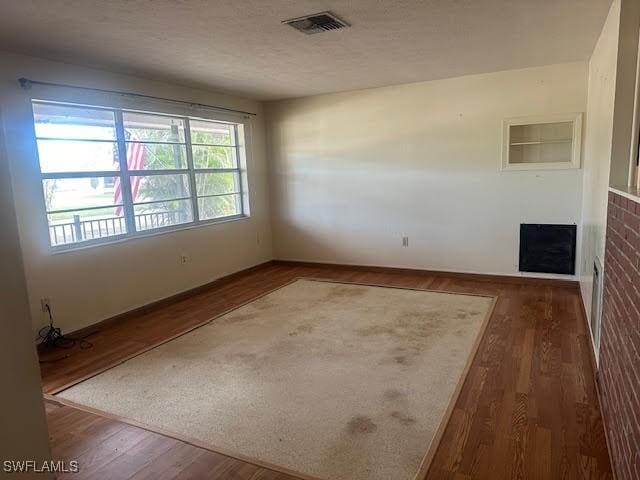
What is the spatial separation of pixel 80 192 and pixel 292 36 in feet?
7.43

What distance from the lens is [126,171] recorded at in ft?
13.4

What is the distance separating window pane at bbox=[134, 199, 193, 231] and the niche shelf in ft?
Answer: 11.8

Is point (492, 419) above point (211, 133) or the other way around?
the other way around

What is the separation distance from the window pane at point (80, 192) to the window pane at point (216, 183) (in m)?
1.14

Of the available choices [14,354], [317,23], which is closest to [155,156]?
[317,23]

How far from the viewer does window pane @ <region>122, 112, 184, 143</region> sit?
13.6ft

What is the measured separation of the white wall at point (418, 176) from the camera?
454 centimetres

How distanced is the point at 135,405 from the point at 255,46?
266 centimetres

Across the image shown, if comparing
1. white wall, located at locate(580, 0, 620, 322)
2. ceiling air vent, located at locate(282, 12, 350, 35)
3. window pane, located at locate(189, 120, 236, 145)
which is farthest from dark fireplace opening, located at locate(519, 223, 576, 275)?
window pane, located at locate(189, 120, 236, 145)

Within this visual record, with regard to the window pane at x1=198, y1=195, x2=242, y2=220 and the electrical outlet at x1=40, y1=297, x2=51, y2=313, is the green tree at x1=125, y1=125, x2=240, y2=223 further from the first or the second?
the electrical outlet at x1=40, y1=297, x2=51, y2=313

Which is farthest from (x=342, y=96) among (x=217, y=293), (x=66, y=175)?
(x=66, y=175)

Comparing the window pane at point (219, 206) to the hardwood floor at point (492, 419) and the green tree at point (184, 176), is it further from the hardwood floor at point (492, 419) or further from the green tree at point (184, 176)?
the hardwood floor at point (492, 419)

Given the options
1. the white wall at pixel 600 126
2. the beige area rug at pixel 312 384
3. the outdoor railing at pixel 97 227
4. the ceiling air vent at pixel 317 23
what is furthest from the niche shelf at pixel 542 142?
the outdoor railing at pixel 97 227

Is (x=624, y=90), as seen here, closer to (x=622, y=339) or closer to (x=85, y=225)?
(x=622, y=339)
